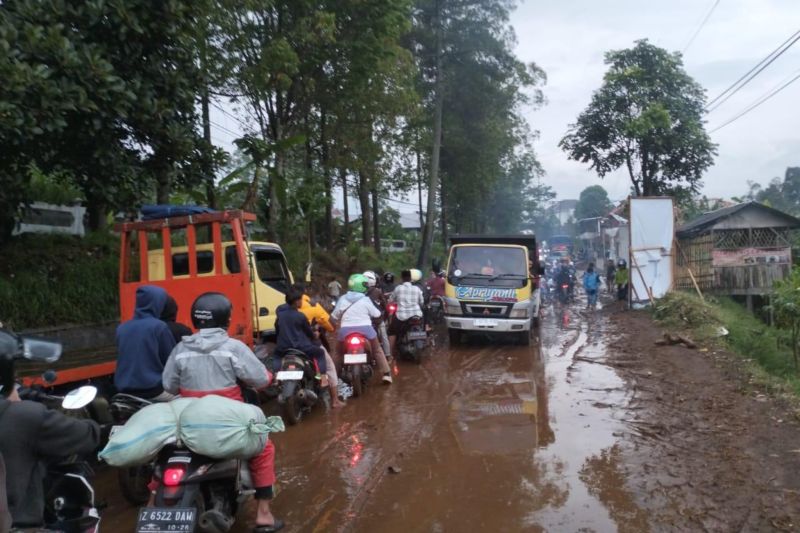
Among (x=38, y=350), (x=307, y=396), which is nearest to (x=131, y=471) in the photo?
(x=38, y=350)

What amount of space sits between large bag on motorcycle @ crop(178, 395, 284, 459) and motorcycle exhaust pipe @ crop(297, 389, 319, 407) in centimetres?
330

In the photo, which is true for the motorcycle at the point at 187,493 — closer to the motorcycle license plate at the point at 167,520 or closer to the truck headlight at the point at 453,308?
the motorcycle license plate at the point at 167,520

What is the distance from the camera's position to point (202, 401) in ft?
11.7

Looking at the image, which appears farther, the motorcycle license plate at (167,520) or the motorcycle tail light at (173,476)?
the motorcycle tail light at (173,476)

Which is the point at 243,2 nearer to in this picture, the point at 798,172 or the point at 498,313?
the point at 498,313

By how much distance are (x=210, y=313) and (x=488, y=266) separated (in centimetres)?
931

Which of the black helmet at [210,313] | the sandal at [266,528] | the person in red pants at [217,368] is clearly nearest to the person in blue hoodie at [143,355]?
the person in red pants at [217,368]

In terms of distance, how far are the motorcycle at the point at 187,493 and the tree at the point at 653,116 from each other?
24.3m

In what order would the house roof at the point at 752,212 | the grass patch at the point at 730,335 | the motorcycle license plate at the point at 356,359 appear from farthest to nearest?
the house roof at the point at 752,212 < the grass patch at the point at 730,335 < the motorcycle license plate at the point at 356,359

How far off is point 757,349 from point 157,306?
11924 millimetres

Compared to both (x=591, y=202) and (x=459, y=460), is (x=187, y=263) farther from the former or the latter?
(x=591, y=202)

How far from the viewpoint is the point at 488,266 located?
501 inches

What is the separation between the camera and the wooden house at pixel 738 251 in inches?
802

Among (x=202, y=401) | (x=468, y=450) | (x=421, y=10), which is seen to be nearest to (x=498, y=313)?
(x=468, y=450)
